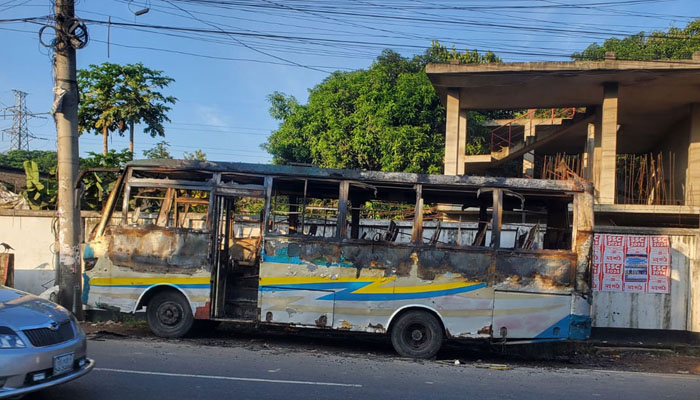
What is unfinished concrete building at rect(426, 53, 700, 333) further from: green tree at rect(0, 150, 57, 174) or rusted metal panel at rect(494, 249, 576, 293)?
green tree at rect(0, 150, 57, 174)

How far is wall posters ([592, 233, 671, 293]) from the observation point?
1161 cm

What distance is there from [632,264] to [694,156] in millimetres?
8857

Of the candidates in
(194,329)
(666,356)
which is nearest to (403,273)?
(194,329)

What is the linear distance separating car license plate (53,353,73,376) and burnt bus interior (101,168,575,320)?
4.14 meters

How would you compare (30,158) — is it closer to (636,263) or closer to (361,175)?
(361,175)

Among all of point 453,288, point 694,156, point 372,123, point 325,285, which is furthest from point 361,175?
point 372,123

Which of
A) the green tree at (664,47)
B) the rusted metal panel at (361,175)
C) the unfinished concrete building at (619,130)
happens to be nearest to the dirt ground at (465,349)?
the unfinished concrete building at (619,130)

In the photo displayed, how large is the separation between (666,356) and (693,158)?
10142mm

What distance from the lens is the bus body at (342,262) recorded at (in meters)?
9.20

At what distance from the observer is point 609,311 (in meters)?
11.8

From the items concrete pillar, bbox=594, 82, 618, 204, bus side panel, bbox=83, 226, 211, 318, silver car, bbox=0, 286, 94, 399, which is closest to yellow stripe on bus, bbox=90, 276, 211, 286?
bus side panel, bbox=83, 226, 211, 318

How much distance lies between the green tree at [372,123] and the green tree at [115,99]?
7.08 m

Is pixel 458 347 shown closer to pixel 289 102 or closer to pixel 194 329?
pixel 194 329

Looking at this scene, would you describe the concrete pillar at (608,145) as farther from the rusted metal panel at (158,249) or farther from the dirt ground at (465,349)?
the rusted metal panel at (158,249)
